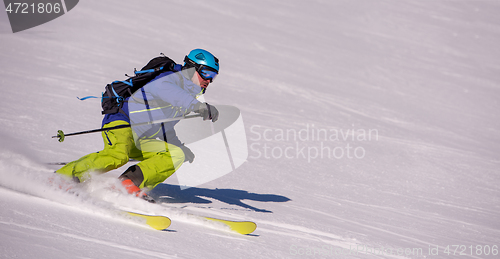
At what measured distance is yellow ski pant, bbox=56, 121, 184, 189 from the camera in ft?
12.9

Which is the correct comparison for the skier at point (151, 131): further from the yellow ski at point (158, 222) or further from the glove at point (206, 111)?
the yellow ski at point (158, 222)

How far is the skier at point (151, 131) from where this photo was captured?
3955 mm

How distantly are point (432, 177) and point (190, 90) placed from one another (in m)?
5.40

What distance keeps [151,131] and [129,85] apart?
0.50m

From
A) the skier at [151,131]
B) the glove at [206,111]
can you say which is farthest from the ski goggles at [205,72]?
the glove at [206,111]

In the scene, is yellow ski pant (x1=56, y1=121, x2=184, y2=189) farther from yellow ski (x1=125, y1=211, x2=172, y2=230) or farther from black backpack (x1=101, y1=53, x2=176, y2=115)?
yellow ski (x1=125, y1=211, x2=172, y2=230)

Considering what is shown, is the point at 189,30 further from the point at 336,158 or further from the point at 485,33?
the point at 485,33

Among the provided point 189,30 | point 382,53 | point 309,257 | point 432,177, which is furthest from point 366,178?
point 382,53

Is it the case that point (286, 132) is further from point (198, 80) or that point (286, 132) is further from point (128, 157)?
point (128, 157)

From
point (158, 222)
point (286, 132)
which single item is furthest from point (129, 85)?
point (286, 132)

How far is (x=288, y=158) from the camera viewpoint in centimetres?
759

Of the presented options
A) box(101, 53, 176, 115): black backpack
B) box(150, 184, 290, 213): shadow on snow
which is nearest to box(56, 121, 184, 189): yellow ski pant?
box(101, 53, 176, 115): black backpack

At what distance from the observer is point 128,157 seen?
417cm

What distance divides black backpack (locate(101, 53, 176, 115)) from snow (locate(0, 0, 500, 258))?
0.67 metres
